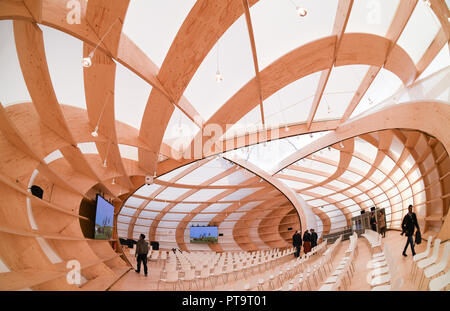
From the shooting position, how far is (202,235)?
31.0 meters

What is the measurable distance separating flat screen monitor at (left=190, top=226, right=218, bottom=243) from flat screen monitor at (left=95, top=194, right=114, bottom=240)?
56.8 feet

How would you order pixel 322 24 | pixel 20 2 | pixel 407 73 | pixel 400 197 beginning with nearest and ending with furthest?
1. pixel 20 2
2. pixel 322 24
3. pixel 407 73
4. pixel 400 197

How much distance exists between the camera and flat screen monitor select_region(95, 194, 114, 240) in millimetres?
12021

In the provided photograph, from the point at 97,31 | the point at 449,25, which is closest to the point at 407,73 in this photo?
the point at 449,25

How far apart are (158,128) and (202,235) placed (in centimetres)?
2485

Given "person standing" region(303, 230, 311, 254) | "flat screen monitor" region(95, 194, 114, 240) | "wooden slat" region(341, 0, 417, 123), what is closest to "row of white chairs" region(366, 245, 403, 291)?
"wooden slat" region(341, 0, 417, 123)

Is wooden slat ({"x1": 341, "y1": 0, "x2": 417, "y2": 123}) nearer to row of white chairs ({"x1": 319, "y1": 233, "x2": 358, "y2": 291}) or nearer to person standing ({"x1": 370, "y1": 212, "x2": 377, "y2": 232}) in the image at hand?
row of white chairs ({"x1": 319, "y1": 233, "x2": 358, "y2": 291})

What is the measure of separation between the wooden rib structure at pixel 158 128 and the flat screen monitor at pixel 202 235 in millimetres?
12512

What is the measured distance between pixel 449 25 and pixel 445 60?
1.80 m

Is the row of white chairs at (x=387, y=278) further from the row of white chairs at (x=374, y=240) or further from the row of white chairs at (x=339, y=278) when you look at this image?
the row of white chairs at (x=374, y=240)

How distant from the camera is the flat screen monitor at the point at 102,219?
1202 cm

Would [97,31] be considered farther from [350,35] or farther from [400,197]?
[400,197]

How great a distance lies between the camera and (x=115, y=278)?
10992 millimetres

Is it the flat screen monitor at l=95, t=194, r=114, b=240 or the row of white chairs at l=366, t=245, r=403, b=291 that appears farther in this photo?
the flat screen monitor at l=95, t=194, r=114, b=240
